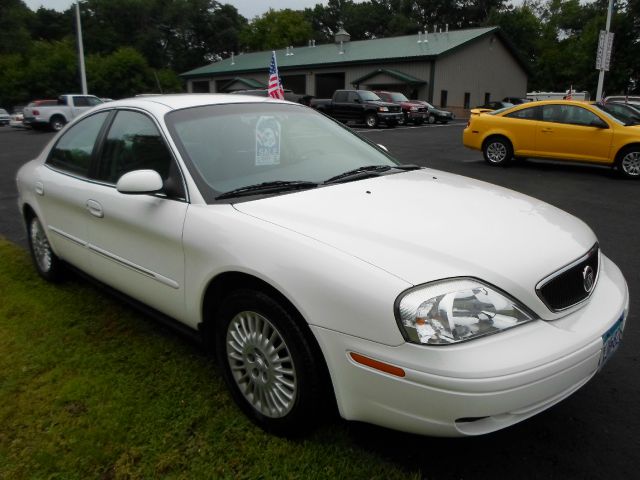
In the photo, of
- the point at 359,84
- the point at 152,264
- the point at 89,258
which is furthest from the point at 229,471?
the point at 359,84

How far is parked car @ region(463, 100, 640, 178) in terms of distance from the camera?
32.2 feet

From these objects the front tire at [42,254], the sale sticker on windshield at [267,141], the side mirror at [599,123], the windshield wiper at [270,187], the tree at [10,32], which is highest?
the tree at [10,32]

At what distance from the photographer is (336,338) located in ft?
6.67

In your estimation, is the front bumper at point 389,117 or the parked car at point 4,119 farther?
the parked car at point 4,119

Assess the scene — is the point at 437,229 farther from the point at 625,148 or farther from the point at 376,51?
the point at 376,51

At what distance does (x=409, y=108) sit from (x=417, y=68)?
1059cm

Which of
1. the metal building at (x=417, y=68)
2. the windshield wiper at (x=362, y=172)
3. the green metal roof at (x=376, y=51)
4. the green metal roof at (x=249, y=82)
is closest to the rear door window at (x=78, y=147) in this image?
the windshield wiper at (x=362, y=172)

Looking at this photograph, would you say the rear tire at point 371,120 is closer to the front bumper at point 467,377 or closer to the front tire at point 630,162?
the front tire at point 630,162

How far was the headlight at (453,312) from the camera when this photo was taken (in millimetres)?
1895

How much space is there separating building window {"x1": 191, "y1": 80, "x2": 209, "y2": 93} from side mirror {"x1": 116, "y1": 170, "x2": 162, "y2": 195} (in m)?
50.3

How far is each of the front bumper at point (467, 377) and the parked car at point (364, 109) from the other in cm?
2134

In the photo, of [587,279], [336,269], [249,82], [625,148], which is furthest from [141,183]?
[249,82]

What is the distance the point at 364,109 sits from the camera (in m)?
22.9

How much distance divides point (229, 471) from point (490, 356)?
122 centimetres
